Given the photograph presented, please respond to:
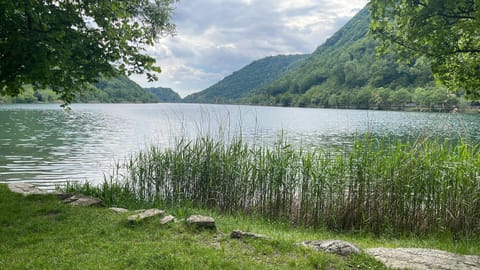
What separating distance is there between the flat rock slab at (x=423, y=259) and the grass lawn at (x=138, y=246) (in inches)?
11.3

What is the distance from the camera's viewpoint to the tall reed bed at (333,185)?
736 centimetres

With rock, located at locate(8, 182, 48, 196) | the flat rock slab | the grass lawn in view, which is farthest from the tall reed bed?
the flat rock slab

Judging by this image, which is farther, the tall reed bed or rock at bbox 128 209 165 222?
the tall reed bed

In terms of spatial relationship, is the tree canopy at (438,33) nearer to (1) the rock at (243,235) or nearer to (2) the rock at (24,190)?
(1) the rock at (243,235)

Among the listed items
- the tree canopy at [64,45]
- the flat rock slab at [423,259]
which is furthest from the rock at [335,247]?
the tree canopy at [64,45]

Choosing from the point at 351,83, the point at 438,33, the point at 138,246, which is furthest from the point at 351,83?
the point at 138,246

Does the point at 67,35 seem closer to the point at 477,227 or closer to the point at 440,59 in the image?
the point at 440,59

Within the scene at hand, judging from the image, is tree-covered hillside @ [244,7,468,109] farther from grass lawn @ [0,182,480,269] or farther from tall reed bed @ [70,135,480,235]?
grass lawn @ [0,182,480,269]

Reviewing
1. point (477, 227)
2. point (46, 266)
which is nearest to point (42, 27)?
point (46, 266)

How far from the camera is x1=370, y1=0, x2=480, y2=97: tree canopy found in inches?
221

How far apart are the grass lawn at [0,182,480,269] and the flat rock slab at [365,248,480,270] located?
0.29 metres

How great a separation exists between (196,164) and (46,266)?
5567 mm

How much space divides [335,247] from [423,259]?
129 centimetres

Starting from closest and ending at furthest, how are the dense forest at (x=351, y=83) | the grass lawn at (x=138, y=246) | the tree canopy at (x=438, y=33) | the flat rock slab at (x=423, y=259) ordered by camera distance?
1. the grass lawn at (x=138, y=246)
2. the flat rock slab at (x=423, y=259)
3. the tree canopy at (x=438, y=33)
4. the dense forest at (x=351, y=83)
